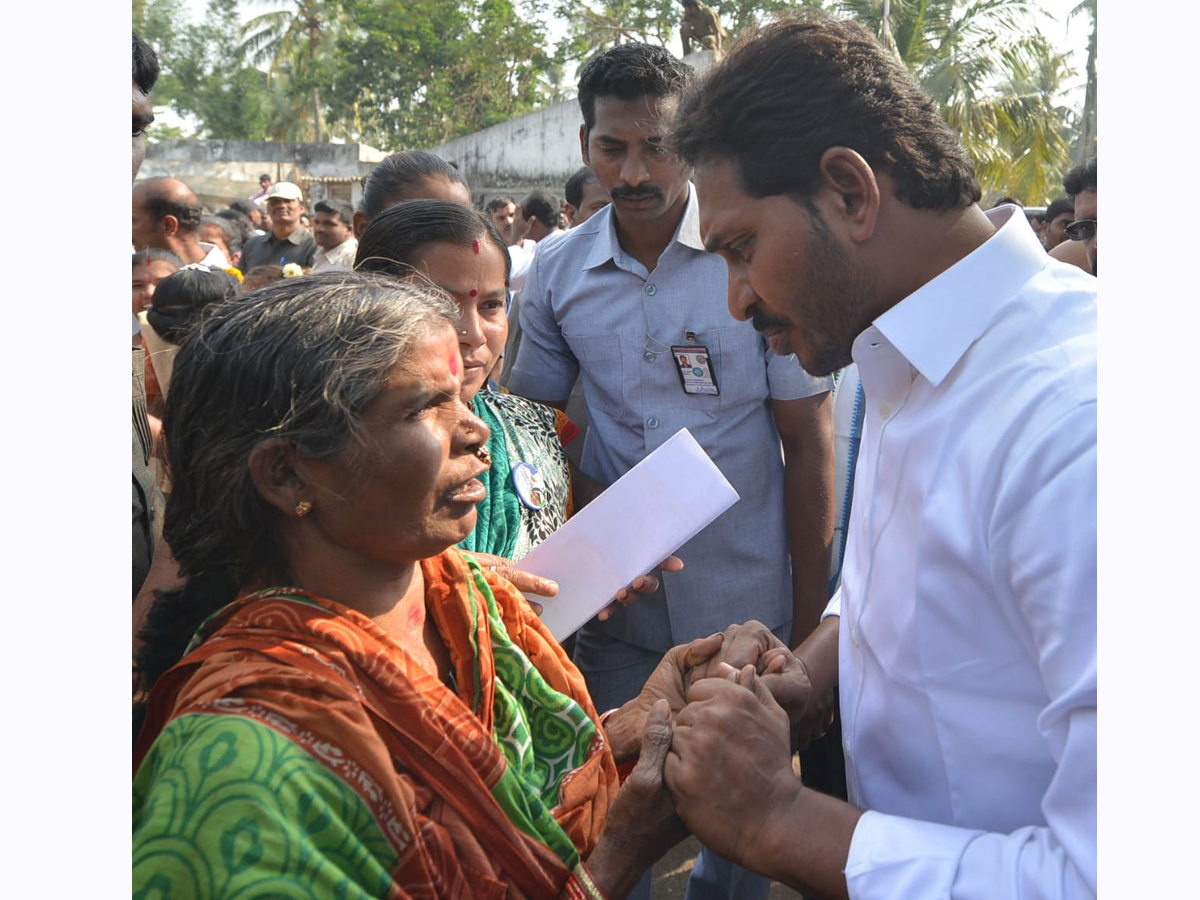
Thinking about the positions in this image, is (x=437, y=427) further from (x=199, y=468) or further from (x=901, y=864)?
(x=901, y=864)

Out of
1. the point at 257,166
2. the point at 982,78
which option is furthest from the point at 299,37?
the point at 982,78

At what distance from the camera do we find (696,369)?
A: 2799 mm

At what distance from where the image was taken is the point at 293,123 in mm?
40094

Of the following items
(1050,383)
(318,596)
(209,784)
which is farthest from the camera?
(318,596)

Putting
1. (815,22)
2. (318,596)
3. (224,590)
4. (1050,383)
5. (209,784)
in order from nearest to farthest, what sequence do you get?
(209,784) → (1050,383) → (318,596) → (224,590) → (815,22)

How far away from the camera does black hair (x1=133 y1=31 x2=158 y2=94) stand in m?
2.36

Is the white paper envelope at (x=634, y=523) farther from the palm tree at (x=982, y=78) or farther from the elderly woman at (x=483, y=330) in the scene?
the palm tree at (x=982, y=78)

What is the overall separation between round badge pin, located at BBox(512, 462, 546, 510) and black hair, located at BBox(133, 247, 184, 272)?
343 centimetres

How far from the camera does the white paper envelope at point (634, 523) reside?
7.22 ft

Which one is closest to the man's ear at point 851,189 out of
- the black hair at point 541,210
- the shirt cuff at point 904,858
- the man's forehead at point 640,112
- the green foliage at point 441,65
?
the shirt cuff at point 904,858

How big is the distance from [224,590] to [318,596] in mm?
209

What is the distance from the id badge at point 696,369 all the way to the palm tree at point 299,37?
122ft

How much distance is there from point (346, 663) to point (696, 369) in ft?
5.20

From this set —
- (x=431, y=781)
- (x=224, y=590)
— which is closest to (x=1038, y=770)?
(x=431, y=781)
